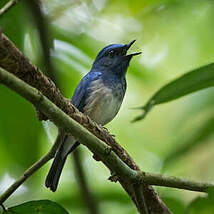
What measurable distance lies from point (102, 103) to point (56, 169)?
900mm

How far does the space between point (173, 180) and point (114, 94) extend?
247 centimetres

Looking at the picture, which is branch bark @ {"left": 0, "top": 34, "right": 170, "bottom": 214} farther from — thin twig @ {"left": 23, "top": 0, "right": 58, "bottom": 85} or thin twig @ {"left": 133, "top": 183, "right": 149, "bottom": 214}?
thin twig @ {"left": 23, "top": 0, "right": 58, "bottom": 85}

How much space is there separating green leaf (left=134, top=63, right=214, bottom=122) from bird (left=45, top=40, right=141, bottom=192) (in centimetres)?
165

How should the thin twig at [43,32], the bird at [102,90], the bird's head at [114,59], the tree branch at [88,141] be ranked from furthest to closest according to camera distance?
the bird's head at [114,59] → the bird at [102,90] → the thin twig at [43,32] → the tree branch at [88,141]

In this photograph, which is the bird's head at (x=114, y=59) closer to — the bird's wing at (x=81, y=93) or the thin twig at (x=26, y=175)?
the bird's wing at (x=81, y=93)

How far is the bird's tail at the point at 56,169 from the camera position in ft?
11.9

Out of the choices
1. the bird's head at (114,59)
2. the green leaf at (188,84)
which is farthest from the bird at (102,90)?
the green leaf at (188,84)

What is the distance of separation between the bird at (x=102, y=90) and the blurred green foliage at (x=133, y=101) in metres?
0.12

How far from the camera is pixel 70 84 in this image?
182 inches

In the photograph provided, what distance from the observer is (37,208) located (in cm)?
209

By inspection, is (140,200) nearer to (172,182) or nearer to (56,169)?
(172,182)

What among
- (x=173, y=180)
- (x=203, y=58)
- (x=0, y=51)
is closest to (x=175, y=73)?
(x=203, y=58)

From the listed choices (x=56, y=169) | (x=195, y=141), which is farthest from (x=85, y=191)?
(x=195, y=141)

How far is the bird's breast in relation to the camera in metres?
4.58
